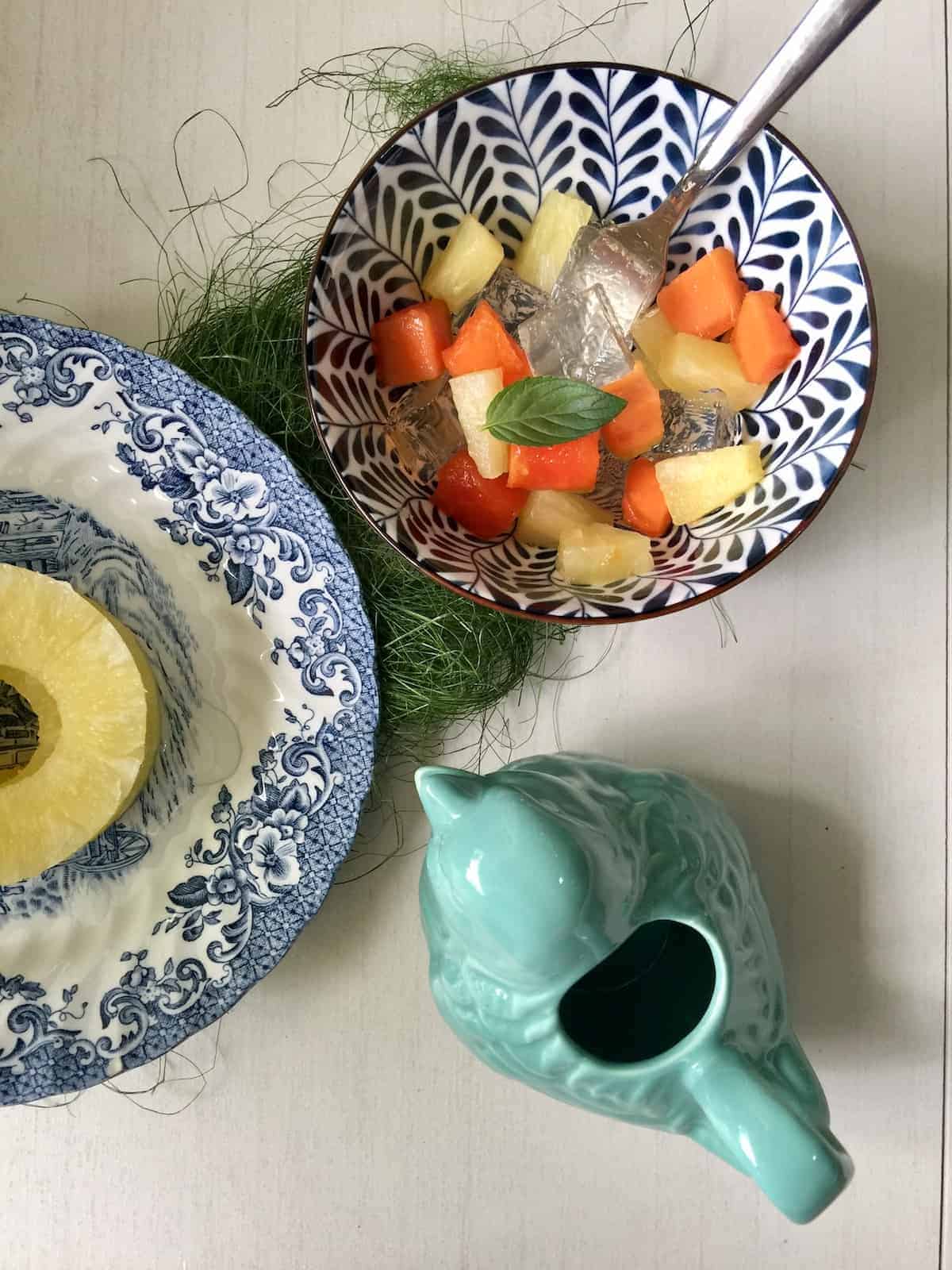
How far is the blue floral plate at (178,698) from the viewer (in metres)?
0.76

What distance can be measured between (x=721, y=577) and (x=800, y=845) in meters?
0.27

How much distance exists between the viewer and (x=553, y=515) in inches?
29.1

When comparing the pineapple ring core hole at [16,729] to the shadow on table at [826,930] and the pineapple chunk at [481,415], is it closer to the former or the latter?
the pineapple chunk at [481,415]

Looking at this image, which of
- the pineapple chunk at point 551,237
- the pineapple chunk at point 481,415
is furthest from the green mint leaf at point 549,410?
the pineapple chunk at point 551,237

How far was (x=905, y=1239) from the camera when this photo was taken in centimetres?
82

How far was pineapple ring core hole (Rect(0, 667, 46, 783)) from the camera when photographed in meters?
0.76

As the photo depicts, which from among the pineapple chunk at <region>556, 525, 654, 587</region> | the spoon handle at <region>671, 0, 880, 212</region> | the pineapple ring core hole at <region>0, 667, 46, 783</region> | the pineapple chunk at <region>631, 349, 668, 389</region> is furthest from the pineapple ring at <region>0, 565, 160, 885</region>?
the spoon handle at <region>671, 0, 880, 212</region>

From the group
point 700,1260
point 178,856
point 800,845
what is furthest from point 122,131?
point 700,1260

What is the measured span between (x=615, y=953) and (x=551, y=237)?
525 mm

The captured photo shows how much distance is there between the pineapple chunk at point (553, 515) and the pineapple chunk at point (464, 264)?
6.5 inches

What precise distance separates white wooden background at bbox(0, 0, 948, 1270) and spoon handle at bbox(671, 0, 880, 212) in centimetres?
18

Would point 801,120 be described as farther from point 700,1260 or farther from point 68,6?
point 700,1260

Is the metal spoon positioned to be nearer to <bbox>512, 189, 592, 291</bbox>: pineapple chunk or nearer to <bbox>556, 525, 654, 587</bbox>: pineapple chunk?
<bbox>512, 189, 592, 291</bbox>: pineapple chunk

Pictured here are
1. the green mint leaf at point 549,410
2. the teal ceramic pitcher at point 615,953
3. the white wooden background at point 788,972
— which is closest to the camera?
the teal ceramic pitcher at point 615,953
